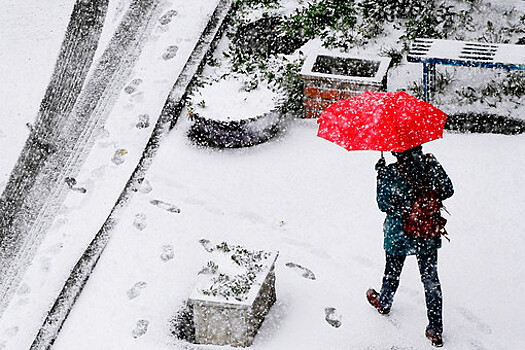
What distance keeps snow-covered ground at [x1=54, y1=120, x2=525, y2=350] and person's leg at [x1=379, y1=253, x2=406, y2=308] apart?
0.52 feet

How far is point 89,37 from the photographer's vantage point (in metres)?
8.74

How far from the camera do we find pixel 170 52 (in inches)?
330

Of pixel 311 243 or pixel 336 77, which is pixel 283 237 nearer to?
pixel 311 243

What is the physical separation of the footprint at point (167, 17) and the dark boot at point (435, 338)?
17.3ft

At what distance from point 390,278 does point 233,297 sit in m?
1.05

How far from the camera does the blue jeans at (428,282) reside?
4.77m

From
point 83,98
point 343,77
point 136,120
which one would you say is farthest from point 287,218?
point 83,98

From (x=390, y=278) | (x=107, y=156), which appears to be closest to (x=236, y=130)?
(x=107, y=156)

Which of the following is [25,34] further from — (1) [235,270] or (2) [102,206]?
(1) [235,270]

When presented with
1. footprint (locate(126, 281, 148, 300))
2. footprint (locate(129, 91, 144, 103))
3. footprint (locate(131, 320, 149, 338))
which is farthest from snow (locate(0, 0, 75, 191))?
footprint (locate(131, 320, 149, 338))

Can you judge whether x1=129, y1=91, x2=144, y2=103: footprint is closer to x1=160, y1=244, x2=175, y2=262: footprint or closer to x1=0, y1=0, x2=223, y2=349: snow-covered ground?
x1=0, y1=0, x2=223, y2=349: snow-covered ground

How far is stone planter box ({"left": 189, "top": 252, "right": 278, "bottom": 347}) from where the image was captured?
491cm

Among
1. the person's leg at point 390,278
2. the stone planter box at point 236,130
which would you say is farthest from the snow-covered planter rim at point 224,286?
the stone planter box at point 236,130

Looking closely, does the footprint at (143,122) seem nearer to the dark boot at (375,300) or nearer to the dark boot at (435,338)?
the dark boot at (375,300)
